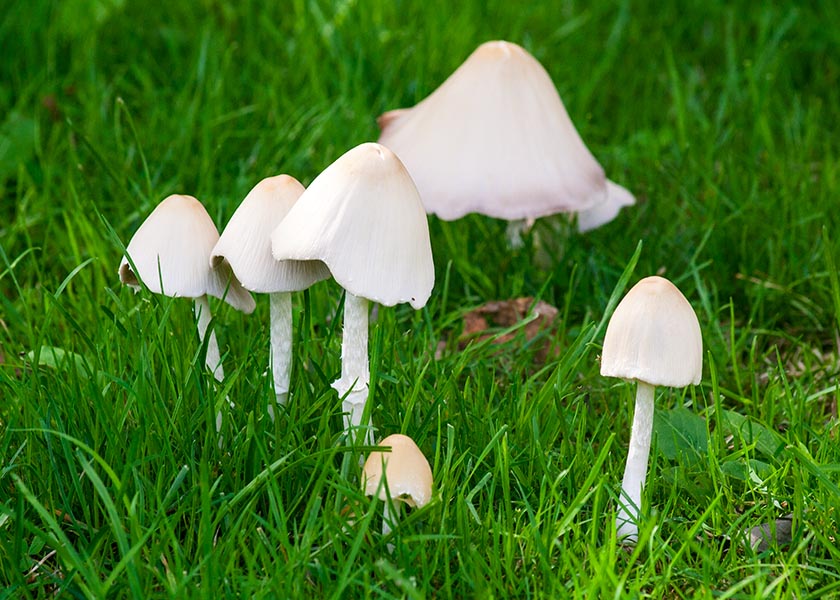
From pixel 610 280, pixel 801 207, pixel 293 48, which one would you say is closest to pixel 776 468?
pixel 610 280

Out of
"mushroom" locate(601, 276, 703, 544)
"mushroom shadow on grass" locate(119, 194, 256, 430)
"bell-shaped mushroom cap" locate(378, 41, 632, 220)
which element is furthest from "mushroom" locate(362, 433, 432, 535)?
"bell-shaped mushroom cap" locate(378, 41, 632, 220)

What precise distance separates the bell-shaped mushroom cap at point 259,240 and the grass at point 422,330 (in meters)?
0.25

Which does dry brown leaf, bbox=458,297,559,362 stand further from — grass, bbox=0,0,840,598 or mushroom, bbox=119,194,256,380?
mushroom, bbox=119,194,256,380

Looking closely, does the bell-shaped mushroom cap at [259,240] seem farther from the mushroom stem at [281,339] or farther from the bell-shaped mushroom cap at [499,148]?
the bell-shaped mushroom cap at [499,148]

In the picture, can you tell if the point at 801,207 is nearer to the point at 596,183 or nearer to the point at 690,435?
the point at 596,183

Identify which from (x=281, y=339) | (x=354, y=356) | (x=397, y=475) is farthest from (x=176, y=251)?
(x=397, y=475)

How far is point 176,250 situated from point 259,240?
20 centimetres

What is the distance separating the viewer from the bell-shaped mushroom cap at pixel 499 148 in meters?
3.31

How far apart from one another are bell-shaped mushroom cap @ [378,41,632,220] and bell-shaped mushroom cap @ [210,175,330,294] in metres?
0.99

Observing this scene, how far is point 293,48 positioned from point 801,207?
2.31m

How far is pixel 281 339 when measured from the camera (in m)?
2.48

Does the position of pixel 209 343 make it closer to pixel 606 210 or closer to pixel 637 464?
pixel 637 464

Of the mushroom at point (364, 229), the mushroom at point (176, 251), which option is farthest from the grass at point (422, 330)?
the mushroom at point (364, 229)

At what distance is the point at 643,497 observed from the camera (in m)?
2.25
